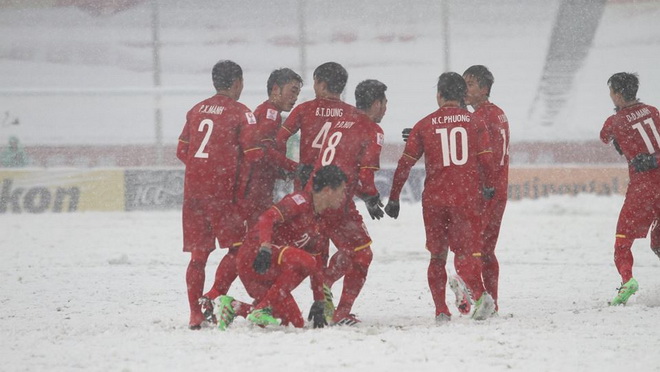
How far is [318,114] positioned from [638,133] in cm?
252

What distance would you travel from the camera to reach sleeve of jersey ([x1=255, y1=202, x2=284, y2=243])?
5.39 meters

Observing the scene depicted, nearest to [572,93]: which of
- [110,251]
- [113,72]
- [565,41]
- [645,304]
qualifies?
[565,41]

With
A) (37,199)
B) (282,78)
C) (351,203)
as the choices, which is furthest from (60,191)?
(351,203)

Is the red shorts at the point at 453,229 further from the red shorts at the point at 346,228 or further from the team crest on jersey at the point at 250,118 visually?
the team crest on jersey at the point at 250,118

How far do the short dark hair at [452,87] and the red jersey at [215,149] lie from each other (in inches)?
53.6

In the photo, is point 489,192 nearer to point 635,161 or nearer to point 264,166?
point 635,161

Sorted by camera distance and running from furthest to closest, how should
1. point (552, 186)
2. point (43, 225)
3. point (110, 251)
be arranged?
point (552, 186) → point (43, 225) → point (110, 251)

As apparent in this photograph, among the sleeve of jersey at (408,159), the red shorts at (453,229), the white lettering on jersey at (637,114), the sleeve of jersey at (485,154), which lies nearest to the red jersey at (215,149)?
the sleeve of jersey at (408,159)

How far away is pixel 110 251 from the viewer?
39.0 feet

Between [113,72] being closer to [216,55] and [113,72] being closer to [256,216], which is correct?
[216,55]

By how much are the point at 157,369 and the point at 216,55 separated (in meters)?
24.8

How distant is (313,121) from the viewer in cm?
654

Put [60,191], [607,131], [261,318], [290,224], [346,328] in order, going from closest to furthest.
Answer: [261,318], [346,328], [290,224], [607,131], [60,191]

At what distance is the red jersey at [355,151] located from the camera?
20.0 ft
